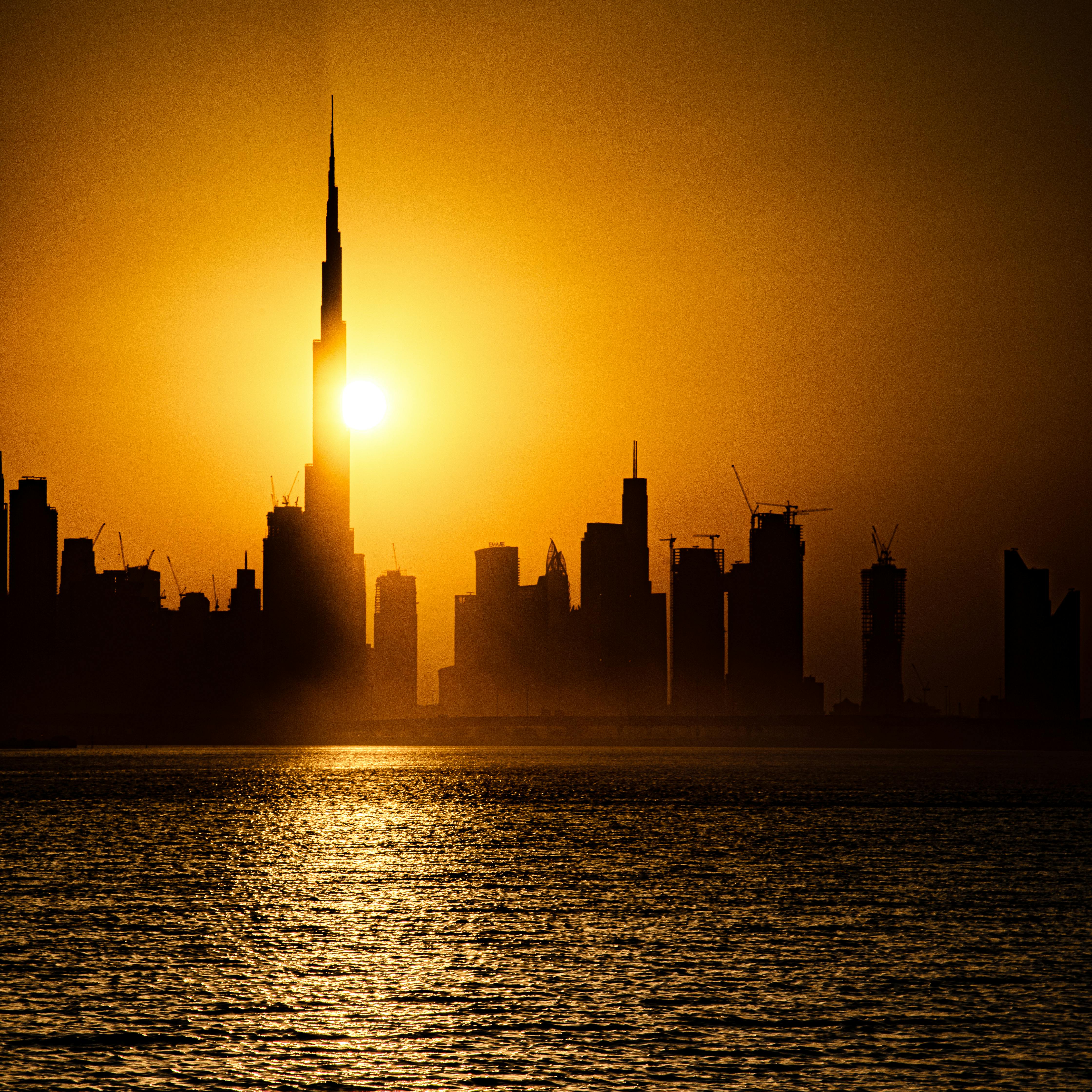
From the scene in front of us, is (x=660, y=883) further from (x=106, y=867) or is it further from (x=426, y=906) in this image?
(x=106, y=867)

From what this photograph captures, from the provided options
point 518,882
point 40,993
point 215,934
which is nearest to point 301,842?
point 518,882

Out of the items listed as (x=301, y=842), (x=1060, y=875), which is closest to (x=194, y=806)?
(x=301, y=842)

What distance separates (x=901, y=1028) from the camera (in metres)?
41.8

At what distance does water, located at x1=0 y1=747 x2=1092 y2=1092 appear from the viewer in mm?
37062

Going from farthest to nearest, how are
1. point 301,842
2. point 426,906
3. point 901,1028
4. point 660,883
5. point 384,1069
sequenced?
point 301,842, point 660,883, point 426,906, point 901,1028, point 384,1069

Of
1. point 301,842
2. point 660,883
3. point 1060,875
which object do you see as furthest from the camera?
point 301,842

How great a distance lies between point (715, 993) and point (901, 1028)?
7.00 m

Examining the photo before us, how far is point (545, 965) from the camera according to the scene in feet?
172

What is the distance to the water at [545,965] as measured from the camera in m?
37.1

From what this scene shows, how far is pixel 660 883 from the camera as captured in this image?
8088 centimetres

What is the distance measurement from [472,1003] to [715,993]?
8078 mm

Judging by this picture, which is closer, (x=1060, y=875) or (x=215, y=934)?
(x=215, y=934)

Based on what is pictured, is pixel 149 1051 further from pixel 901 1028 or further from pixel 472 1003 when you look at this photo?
pixel 901 1028

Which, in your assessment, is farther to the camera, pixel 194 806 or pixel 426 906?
pixel 194 806
